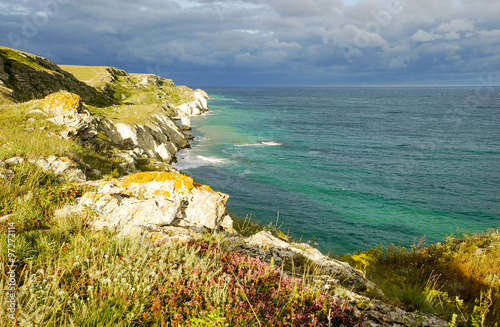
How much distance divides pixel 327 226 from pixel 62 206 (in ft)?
80.2

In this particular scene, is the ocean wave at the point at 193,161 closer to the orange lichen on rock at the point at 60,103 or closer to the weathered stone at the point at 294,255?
the orange lichen on rock at the point at 60,103

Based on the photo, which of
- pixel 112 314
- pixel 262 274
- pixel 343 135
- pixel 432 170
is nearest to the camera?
pixel 112 314

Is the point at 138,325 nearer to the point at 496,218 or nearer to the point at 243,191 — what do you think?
the point at 243,191

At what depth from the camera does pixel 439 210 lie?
1209 inches

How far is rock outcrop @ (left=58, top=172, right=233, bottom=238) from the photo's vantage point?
6.63 meters

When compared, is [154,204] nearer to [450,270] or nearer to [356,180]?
[450,270]

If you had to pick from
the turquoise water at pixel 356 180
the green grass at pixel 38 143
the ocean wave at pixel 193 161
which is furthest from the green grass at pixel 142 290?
the ocean wave at pixel 193 161

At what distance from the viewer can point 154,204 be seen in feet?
24.5

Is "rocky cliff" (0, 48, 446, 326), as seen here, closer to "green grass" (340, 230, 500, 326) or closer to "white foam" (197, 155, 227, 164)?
"green grass" (340, 230, 500, 326)

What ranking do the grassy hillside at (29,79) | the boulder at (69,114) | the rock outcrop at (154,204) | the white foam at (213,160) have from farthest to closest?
the white foam at (213,160) → the grassy hillside at (29,79) → the boulder at (69,114) → the rock outcrop at (154,204)

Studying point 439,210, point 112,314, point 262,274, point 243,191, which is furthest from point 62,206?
point 439,210

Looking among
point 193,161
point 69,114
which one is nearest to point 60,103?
point 69,114

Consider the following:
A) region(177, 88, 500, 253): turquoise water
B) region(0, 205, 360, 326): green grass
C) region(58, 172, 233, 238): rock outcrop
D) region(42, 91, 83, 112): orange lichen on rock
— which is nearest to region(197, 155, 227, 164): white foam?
region(177, 88, 500, 253): turquoise water

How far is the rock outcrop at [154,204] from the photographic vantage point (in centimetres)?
663
